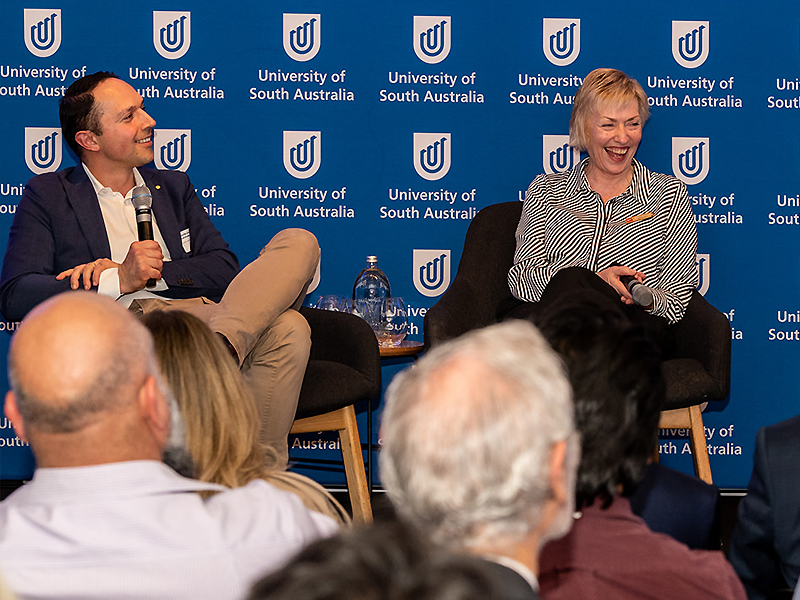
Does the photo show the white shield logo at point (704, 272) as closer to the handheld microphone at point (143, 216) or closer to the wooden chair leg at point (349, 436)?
the wooden chair leg at point (349, 436)

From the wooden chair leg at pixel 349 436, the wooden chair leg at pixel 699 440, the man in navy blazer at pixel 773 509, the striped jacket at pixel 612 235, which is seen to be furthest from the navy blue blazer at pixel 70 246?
the man in navy blazer at pixel 773 509

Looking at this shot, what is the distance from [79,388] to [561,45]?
329cm

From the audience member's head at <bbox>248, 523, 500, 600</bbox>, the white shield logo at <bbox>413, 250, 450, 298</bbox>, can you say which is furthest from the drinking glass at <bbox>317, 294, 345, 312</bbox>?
the audience member's head at <bbox>248, 523, 500, 600</bbox>

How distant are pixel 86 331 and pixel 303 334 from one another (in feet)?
6.21

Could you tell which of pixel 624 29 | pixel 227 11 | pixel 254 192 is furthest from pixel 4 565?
pixel 624 29

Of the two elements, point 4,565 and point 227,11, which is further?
point 227,11

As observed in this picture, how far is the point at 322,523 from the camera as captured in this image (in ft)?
3.93

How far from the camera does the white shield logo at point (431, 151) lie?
4004mm

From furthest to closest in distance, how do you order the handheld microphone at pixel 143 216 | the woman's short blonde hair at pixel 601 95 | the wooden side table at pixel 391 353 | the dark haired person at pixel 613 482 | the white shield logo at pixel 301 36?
the white shield logo at pixel 301 36 → the woman's short blonde hair at pixel 601 95 → the wooden side table at pixel 391 353 → the handheld microphone at pixel 143 216 → the dark haired person at pixel 613 482

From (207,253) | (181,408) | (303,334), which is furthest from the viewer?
(207,253)

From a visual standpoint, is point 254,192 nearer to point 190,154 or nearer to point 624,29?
point 190,154

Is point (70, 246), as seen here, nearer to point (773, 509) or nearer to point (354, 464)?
point (354, 464)

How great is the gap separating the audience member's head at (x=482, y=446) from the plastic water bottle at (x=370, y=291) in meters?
2.89

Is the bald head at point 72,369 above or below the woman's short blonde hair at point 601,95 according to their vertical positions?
below
